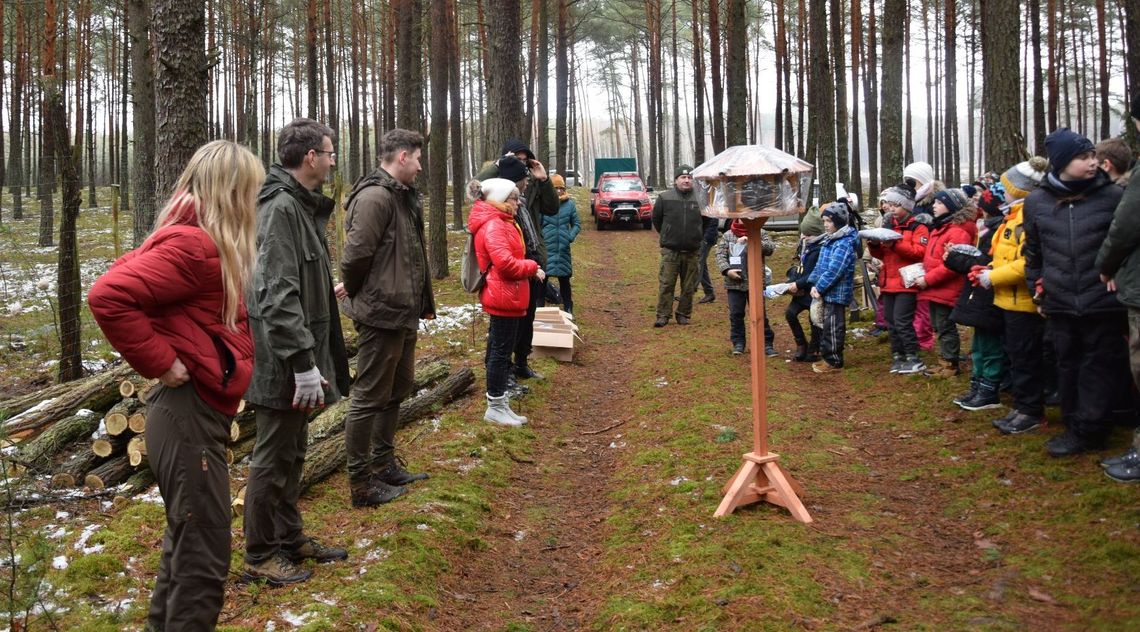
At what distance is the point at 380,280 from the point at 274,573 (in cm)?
182

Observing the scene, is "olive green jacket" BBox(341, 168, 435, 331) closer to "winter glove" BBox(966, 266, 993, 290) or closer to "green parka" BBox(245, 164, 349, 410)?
"green parka" BBox(245, 164, 349, 410)

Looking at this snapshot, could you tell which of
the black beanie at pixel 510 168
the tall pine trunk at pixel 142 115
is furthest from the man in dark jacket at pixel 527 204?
the tall pine trunk at pixel 142 115

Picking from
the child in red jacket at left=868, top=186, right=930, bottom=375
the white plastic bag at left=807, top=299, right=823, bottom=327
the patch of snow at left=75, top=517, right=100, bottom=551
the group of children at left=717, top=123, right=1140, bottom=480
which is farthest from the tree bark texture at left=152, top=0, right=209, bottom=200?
the child in red jacket at left=868, top=186, right=930, bottom=375

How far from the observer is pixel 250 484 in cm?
436

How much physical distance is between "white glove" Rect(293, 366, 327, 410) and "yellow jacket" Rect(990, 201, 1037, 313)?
5.00 metres

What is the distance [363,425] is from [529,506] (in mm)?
1384

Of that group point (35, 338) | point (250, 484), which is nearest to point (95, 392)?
point (250, 484)

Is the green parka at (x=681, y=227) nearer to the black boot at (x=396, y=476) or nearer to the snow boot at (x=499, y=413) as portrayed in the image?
the snow boot at (x=499, y=413)

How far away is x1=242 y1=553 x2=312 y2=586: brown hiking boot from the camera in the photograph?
14.4 ft

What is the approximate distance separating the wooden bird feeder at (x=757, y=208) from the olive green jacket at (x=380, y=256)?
72.9 inches

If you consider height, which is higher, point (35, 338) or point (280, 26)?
point (280, 26)

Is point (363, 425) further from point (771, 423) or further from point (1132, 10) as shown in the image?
point (1132, 10)

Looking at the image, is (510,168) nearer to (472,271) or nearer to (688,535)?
(472,271)

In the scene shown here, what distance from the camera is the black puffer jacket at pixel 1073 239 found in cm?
552
